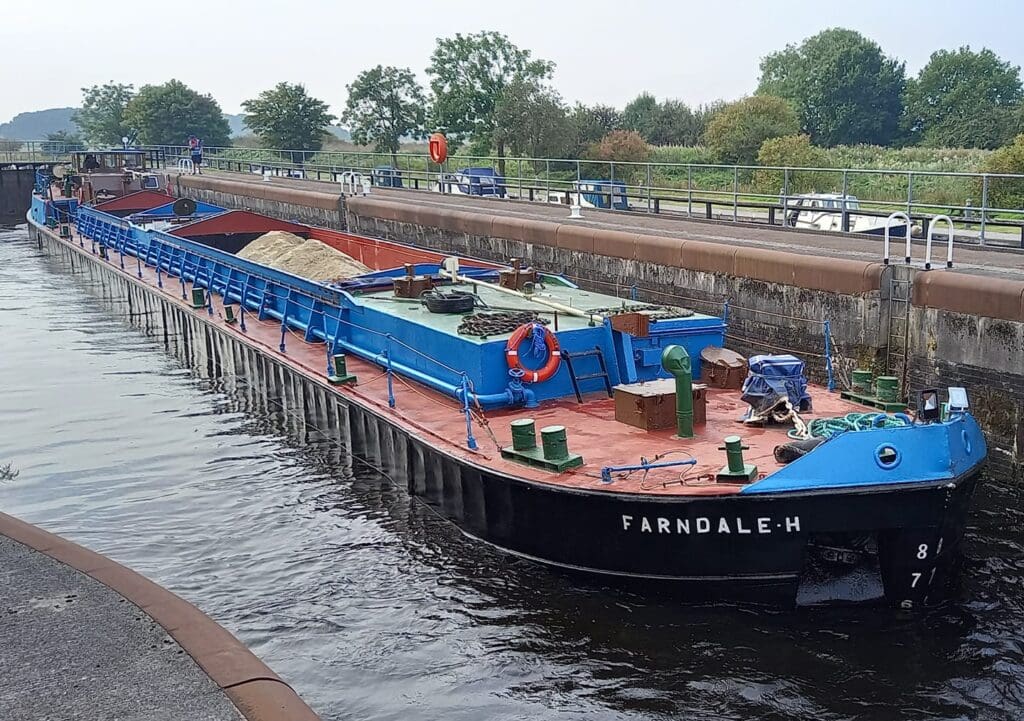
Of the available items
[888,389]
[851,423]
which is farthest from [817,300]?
[851,423]

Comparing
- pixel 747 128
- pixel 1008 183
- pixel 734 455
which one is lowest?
pixel 734 455

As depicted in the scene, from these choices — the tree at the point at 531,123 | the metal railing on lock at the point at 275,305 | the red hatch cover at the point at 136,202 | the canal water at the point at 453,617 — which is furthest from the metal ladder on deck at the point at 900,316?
the tree at the point at 531,123

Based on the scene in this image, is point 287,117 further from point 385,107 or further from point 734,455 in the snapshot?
point 734,455

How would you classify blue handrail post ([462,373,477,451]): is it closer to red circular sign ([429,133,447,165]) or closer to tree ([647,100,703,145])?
red circular sign ([429,133,447,165])

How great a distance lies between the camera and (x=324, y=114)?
7206 cm

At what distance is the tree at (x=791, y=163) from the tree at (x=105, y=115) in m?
62.2

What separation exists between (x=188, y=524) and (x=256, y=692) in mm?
6854

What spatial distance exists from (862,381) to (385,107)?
55.1m

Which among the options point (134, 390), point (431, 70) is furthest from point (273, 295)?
point (431, 70)

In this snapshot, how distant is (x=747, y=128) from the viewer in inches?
1704

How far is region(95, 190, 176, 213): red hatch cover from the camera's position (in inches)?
1345

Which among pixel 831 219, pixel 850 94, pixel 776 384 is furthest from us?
pixel 850 94

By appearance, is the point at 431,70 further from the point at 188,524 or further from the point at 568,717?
the point at 568,717

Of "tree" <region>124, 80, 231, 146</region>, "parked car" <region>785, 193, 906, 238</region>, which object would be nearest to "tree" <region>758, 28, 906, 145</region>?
"tree" <region>124, 80, 231, 146</region>
